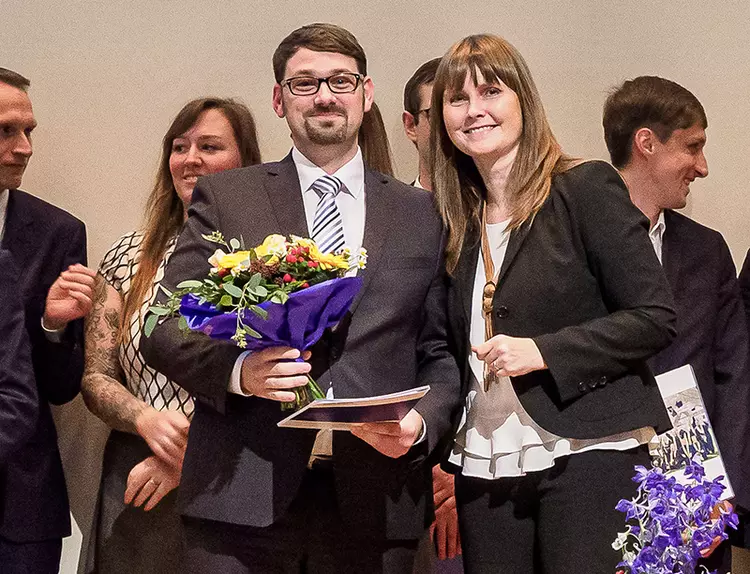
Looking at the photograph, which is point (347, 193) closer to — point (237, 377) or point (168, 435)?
point (237, 377)

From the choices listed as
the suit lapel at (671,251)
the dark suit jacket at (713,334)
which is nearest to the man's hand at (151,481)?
the dark suit jacket at (713,334)

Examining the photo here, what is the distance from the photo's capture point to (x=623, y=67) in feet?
15.6

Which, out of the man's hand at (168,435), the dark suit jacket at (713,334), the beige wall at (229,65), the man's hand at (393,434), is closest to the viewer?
the man's hand at (393,434)

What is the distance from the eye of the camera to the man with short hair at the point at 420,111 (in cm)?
432

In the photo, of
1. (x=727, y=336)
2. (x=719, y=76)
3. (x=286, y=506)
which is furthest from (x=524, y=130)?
(x=719, y=76)

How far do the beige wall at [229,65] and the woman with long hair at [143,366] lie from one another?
51 cm

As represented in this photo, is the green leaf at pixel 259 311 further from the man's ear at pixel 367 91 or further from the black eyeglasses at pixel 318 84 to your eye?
the man's ear at pixel 367 91

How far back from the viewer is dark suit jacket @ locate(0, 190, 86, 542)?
13.1ft

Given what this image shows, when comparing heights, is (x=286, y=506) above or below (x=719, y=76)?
below

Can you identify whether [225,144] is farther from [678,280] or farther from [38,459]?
[678,280]

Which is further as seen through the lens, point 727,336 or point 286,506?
point 727,336

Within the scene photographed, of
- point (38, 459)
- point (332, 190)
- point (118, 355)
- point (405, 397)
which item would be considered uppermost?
point (332, 190)

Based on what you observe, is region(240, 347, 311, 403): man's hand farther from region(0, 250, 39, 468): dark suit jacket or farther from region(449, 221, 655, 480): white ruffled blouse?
region(0, 250, 39, 468): dark suit jacket

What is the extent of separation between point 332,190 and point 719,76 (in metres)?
2.10
